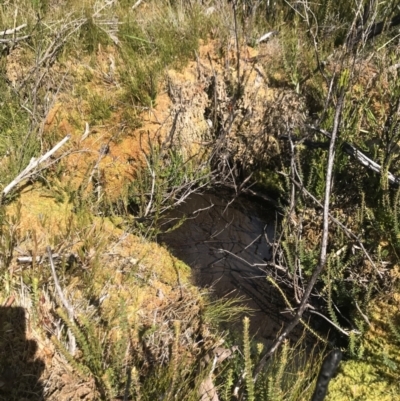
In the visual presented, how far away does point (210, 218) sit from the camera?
3.47 meters

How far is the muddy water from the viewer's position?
288cm

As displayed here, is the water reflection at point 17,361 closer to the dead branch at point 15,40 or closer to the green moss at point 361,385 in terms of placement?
the green moss at point 361,385

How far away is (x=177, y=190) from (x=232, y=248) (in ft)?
2.34

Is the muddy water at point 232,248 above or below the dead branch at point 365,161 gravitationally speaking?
below


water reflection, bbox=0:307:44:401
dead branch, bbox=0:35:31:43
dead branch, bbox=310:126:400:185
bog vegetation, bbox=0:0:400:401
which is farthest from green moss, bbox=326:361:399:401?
dead branch, bbox=0:35:31:43

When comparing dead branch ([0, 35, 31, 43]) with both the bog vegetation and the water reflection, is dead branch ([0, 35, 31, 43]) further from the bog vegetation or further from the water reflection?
the water reflection

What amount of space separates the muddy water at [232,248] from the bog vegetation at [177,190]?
0.51 feet

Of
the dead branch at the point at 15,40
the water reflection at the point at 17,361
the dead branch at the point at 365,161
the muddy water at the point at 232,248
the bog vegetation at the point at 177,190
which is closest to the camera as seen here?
the water reflection at the point at 17,361

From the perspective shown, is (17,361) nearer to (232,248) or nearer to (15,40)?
(232,248)

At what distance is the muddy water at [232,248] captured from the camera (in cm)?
288

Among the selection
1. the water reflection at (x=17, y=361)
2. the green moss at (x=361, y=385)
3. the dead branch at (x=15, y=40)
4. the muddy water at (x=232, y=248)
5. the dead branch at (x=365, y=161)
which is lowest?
the green moss at (x=361, y=385)

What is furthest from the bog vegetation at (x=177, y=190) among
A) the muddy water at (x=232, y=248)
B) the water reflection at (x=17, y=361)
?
the muddy water at (x=232, y=248)

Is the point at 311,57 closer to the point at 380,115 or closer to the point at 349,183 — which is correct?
the point at 380,115

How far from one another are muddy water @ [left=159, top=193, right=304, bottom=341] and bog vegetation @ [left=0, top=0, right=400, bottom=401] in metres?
0.15
